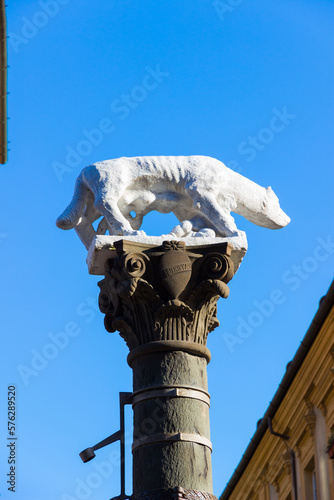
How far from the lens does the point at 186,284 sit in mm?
9602

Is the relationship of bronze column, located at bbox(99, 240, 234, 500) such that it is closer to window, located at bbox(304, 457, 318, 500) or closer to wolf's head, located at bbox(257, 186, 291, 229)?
wolf's head, located at bbox(257, 186, 291, 229)

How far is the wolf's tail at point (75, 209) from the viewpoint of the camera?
34.4 feet

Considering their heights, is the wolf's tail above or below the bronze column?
above

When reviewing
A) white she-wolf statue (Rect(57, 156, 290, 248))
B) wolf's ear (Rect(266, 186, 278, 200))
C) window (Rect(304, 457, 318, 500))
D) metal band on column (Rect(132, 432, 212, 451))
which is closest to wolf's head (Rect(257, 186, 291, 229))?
wolf's ear (Rect(266, 186, 278, 200))

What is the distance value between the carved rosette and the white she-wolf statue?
1.33 ft

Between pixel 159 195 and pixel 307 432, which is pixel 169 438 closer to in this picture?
pixel 159 195

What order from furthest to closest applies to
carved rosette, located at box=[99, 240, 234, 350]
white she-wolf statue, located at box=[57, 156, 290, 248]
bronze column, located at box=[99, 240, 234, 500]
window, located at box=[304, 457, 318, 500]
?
window, located at box=[304, 457, 318, 500]
white she-wolf statue, located at box=[57, 156, 290, 248]
carved rosette, located at box=[99, 240, 234, 350]
bronze column, located at box=[99, 240, 234, 500]

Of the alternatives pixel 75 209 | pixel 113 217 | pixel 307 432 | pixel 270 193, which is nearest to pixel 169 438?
pixel 113 217

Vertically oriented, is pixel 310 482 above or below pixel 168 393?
above

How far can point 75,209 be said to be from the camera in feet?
34.5

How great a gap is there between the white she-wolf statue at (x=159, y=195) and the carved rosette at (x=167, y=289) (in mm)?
406

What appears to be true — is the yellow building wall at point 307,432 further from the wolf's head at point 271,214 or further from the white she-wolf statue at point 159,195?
the white she-wolf statue at point 159,195

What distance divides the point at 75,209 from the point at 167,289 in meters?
1.45

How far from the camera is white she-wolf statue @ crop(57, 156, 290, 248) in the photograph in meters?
10.2
